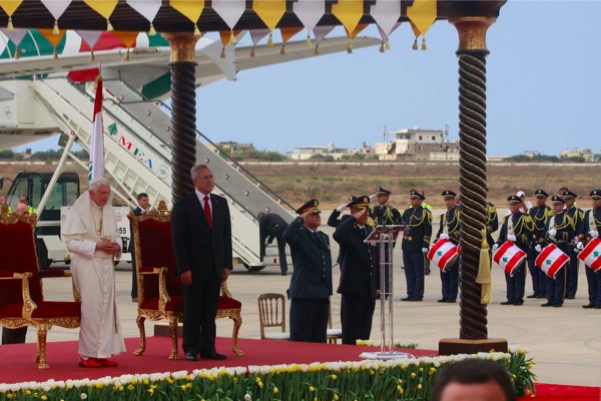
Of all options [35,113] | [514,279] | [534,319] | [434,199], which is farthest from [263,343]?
[434,199]

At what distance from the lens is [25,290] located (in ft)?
29.2

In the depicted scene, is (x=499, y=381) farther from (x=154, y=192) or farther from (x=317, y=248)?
(x=154, y=192)

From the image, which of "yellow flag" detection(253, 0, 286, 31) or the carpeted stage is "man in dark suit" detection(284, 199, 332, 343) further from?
"yellow flag" detection(253, 0, 286, 31)

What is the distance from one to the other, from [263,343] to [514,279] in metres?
7.94

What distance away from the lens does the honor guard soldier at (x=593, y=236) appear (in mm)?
16906

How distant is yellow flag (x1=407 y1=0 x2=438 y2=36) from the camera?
8.98 meters

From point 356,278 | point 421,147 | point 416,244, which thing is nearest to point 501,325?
point 416,244

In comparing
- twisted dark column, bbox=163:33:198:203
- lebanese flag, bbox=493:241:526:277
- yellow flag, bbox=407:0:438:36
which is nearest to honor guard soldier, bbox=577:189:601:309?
lebanese flag, bbox=493:241:526:277

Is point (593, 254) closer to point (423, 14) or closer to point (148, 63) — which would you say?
point (423, 14)

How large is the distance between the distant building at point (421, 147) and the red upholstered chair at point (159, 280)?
117 m

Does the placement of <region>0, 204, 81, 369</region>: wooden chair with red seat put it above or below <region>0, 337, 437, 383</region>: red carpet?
above

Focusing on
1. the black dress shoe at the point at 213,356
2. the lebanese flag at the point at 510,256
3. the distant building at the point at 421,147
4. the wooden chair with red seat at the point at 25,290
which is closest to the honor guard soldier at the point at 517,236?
the lebanese flag at the point at 510,256

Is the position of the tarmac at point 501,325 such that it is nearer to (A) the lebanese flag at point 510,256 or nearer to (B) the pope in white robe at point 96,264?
(A) the lebanese flag at point 510,256

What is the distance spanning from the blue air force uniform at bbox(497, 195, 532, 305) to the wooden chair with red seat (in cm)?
947
